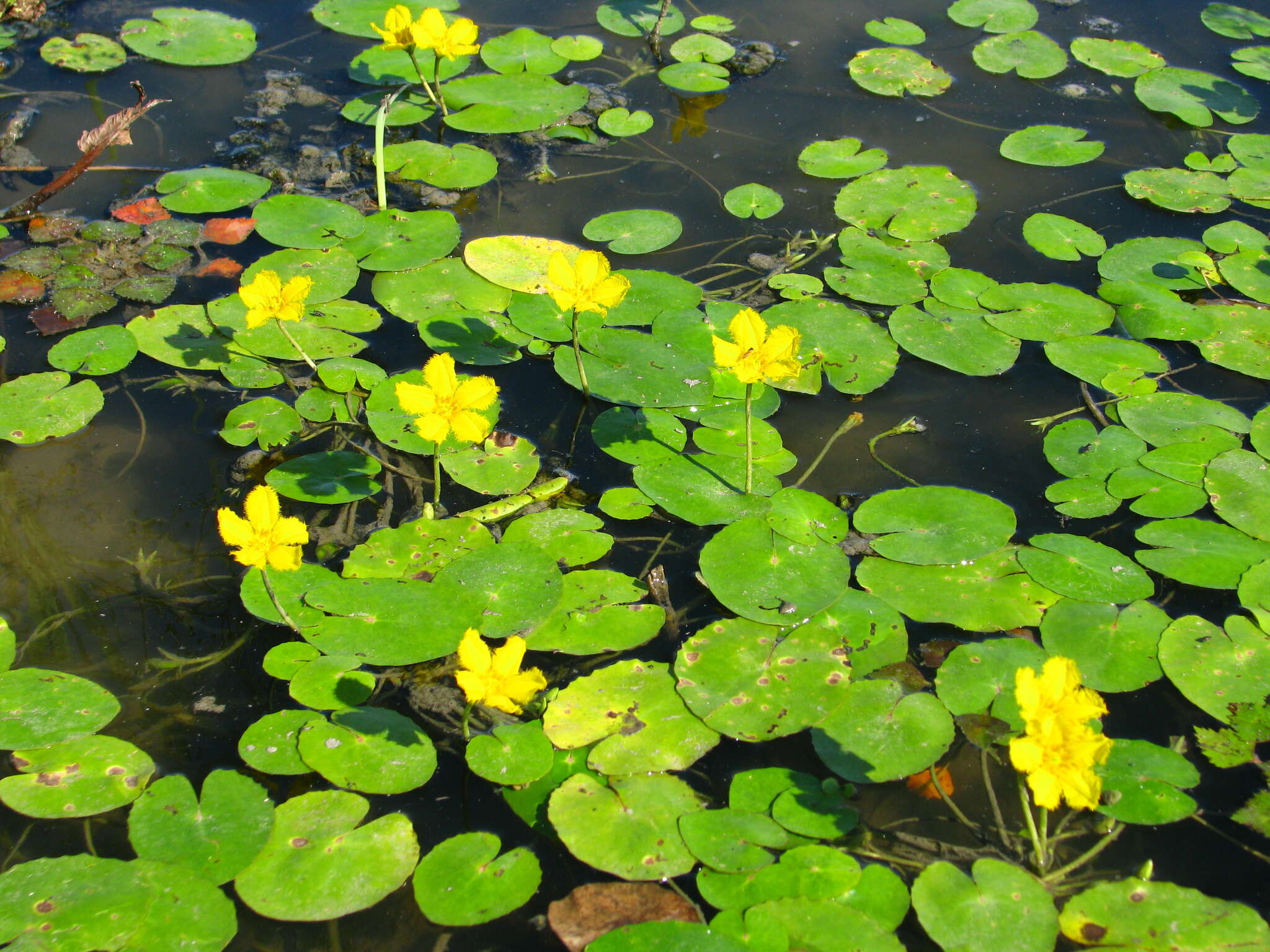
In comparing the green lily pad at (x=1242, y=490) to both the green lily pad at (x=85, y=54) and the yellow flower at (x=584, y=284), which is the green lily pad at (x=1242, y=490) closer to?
the yellow flower at (x=584, y=284)

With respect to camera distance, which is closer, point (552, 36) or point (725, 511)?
point (725, 511)

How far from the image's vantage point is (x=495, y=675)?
1963 millimetres

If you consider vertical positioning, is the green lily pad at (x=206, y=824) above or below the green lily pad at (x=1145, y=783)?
below

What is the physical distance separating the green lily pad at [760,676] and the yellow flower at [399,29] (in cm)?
288

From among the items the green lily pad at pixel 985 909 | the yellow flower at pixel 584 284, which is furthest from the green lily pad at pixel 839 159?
the green lily pad at pixel 985 909

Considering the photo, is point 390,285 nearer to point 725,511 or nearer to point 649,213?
point 649,213

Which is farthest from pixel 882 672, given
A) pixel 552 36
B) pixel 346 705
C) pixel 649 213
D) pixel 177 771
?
pixel 552 36

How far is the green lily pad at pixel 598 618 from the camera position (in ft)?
7.61

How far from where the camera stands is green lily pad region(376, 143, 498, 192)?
3.82 m

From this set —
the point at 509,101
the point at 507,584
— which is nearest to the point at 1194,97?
the point at 509,101

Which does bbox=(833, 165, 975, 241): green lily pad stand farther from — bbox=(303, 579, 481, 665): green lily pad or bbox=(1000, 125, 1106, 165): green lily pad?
bbox=(303, 579, 481, 665): green lily pad

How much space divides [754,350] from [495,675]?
1.03 meters

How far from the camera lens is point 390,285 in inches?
131

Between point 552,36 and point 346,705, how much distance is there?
12.1 ft
